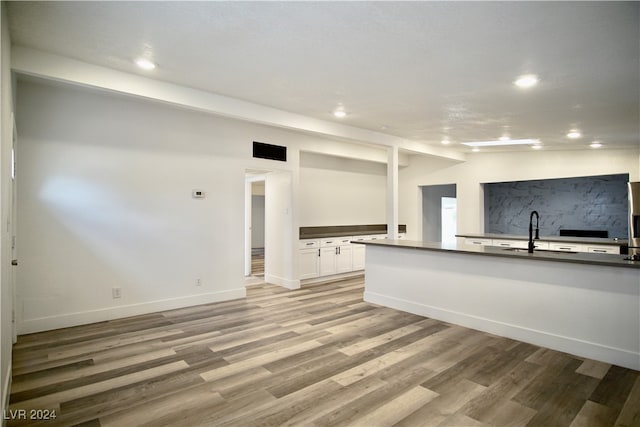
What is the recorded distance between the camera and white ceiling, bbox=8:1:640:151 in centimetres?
238

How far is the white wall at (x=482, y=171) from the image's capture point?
21.5ft

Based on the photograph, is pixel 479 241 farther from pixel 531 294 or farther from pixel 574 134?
pixel 531 294

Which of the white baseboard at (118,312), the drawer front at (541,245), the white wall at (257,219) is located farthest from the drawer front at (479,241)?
the white wall at (257,219)

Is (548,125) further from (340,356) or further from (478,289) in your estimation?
(340,356)

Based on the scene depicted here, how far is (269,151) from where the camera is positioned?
19.2 ft

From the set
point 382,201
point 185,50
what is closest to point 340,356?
point 185,50

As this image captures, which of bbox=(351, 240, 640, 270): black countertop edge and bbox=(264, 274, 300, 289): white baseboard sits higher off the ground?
bbox=(351, 240, 640, 270): black countertop edge

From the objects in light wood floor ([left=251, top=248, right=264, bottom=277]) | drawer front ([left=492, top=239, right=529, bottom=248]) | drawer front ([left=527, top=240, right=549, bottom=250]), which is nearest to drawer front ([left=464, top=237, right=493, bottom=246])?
drawer front ([left=492, top=239, right=529, bottom=248])

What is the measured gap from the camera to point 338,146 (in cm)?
704

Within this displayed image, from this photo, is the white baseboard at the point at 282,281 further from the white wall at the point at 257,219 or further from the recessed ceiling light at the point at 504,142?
the white wall at the point at 257,219

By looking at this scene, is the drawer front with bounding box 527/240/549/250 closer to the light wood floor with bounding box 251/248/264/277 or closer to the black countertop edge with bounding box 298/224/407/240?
the black countertop edge with bounding box 298/224/407/240

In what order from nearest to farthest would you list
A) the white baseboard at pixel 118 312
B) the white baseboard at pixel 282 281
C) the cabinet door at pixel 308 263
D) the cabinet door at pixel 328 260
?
1. the white baseboard at pixel 118 312
2. the white baseboard at pixel 282 281
3. the cabinet door at pixel 308 263
4. the cabinet door at pixel 328 260

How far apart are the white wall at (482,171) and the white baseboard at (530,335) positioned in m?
4.22

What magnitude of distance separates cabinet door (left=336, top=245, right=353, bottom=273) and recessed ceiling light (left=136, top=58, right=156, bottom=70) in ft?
15.6
